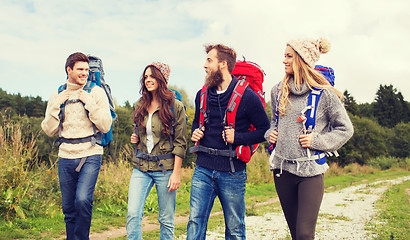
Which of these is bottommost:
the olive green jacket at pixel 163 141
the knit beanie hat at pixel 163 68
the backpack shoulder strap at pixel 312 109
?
the olive green jacket at pixel 163 141

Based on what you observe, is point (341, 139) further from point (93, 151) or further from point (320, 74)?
point (93, 151)

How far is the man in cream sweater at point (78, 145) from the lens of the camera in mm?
4062

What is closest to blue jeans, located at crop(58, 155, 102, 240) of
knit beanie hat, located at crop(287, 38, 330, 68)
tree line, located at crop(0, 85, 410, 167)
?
knit beanie hat, located at crop(287, 38, 330, 68)

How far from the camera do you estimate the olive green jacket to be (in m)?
3.97

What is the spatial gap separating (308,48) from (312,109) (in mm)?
587

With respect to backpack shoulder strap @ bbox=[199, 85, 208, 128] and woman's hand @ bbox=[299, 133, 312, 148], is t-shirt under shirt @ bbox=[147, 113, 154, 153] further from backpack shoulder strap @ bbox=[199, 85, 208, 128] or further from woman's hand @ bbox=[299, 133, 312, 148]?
woman's hand @ bbox=[299, 133, 312, 148]

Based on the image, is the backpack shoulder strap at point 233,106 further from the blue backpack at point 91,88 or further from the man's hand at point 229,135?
the blue backpack at point 91,88

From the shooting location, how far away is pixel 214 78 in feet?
12.4

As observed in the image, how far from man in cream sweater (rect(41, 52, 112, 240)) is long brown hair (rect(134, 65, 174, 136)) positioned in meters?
0.37

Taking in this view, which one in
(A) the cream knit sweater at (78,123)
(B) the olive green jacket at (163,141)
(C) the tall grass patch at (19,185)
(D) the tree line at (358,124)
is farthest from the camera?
(D) the tree line at (358,124)

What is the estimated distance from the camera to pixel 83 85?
14.3ft

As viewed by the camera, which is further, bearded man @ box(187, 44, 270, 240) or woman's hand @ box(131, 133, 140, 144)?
woman's hand @ box(131, 133, 140, 144)

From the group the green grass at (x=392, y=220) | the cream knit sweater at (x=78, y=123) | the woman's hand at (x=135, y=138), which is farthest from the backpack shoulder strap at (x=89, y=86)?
the green grass at (x=392, y=220)

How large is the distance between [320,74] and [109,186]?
23.8ft
